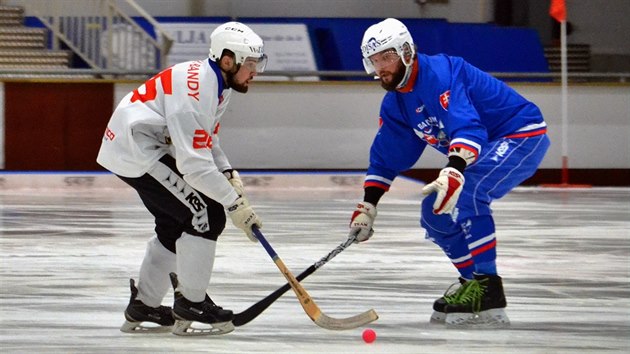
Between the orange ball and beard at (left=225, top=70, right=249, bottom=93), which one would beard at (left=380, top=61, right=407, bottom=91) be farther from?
the orange ball

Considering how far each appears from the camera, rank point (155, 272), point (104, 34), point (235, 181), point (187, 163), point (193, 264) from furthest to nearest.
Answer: point (104, 34)
point (235, 181)
point (155, 272)
point (193, 264)
point (187, 163)

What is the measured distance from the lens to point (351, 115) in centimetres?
1390

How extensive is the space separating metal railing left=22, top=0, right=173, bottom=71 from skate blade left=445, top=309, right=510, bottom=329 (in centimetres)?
911

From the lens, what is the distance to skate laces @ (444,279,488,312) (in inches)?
195

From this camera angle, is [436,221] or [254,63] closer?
[254,63]

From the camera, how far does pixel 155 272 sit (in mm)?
4711

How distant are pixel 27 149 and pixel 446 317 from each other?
8.84 metres

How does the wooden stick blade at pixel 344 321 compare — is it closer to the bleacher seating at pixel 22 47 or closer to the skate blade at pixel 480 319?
the skate blade at pixel 480 319

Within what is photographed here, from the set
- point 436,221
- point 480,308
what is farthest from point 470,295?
point 436,221

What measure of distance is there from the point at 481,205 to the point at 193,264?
3.92 ft

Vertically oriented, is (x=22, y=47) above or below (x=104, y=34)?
below

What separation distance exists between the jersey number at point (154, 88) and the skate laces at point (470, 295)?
1.46m

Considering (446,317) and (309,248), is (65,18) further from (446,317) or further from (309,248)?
(446,317)

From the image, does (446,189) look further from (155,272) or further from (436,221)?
(155,272)
